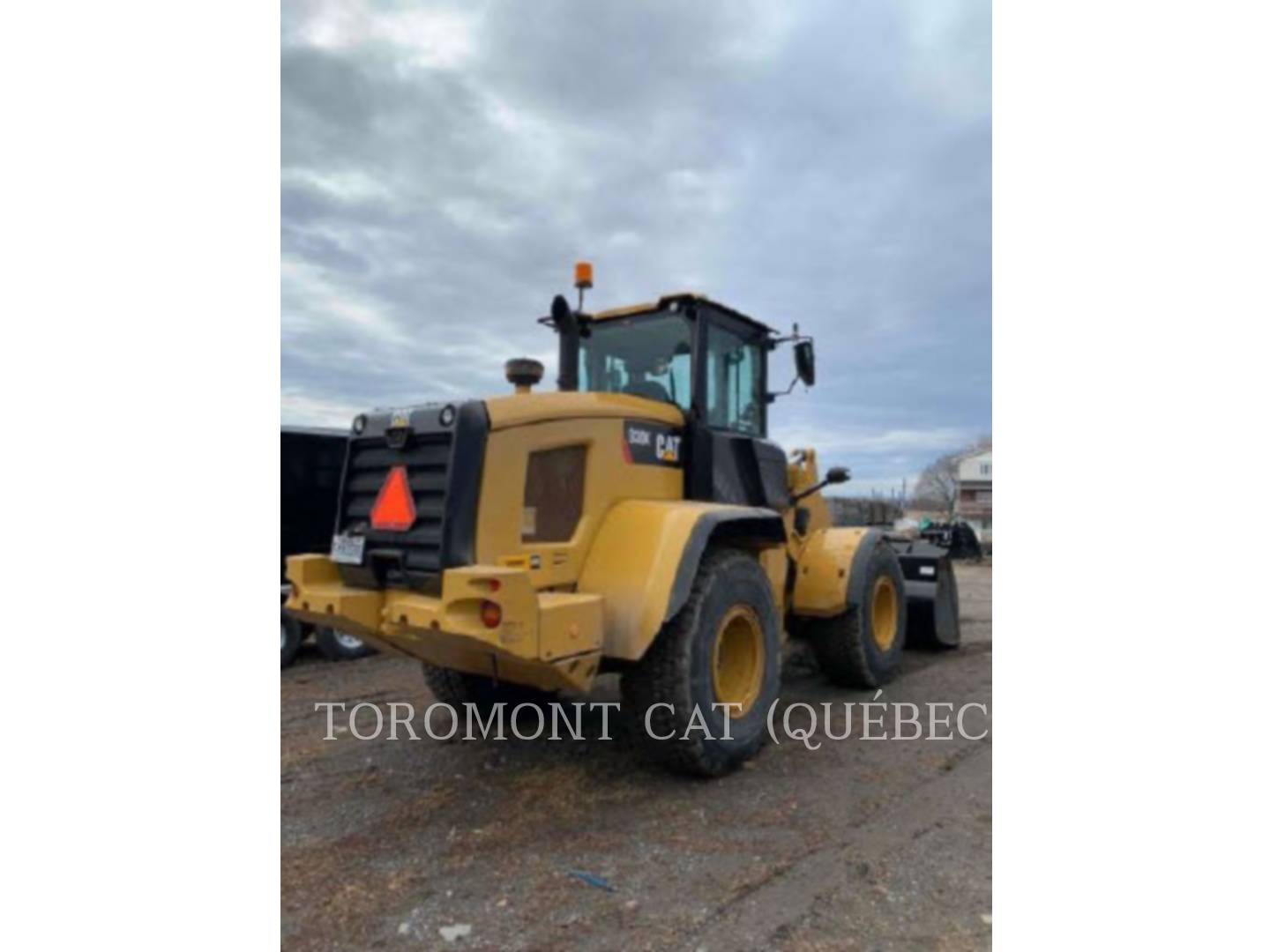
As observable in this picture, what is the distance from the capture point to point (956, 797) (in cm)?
396

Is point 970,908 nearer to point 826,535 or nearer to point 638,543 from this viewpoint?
point 638,543

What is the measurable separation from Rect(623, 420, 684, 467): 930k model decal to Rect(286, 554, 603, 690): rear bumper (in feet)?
3.07

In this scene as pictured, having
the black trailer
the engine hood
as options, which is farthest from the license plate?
the black trailer

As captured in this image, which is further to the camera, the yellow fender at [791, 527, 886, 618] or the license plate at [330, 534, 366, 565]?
the yellow fender at [791, 527, 886, 618]

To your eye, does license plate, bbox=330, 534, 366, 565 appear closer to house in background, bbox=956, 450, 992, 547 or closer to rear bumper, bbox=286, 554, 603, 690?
rear bumper, bbox=286, 554, 603, 690

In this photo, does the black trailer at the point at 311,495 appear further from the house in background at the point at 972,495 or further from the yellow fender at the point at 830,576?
the house in background at the point at 972,495

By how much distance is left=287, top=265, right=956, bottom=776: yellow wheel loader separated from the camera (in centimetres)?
353

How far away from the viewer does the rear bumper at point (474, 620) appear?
324 cm

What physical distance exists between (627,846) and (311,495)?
5.68 m

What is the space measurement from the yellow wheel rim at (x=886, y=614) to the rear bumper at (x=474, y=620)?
3377 mm

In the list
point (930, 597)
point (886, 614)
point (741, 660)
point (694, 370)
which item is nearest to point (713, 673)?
point (741, 660)

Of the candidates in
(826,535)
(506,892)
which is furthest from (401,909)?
(826,535)

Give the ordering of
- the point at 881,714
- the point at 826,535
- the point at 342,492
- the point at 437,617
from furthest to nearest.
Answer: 1. the point at 826,535
2. the point at 881,714
3. the point at 342,492
4. the point at 437,617

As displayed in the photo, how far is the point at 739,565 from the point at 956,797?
1530 millimetres
